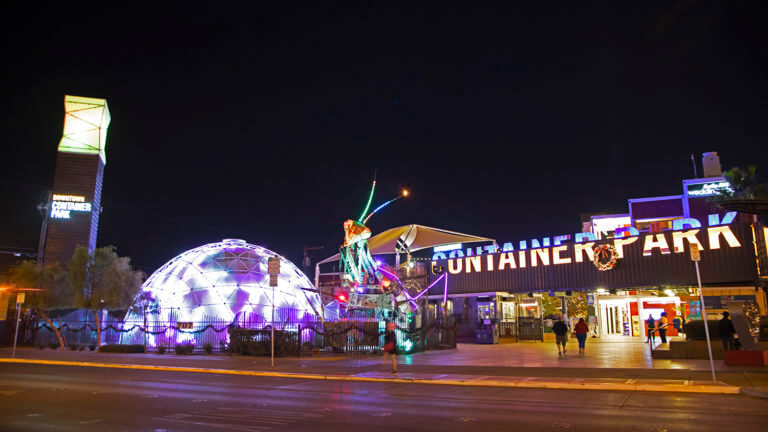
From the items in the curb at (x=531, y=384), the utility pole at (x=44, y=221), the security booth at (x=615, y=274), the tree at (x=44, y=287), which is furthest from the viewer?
the utility pole at (x=44, y=221)

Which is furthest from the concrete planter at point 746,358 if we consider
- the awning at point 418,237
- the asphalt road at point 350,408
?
the awning at point 418,237

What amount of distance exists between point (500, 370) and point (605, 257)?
22014 millimetres

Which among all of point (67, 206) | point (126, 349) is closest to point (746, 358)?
point (126, 349)

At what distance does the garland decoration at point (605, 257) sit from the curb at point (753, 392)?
24412 millimetres

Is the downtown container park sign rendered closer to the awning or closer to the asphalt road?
the awning

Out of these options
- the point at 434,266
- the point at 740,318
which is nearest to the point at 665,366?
the point at 740,318

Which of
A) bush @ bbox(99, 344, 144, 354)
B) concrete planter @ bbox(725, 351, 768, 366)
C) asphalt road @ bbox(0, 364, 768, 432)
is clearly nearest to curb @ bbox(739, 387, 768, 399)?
asphalt road @ bbox(0, 364, 768, 432)

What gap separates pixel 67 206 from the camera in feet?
137

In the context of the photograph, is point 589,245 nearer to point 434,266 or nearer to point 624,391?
point 434,266

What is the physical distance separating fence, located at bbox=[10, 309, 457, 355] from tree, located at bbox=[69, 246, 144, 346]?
1383 millimetres

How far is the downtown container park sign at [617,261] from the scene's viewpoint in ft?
98.3

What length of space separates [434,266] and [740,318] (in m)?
29.4

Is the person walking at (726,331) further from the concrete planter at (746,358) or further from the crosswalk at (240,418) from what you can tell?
the crosswalk at (240,418)

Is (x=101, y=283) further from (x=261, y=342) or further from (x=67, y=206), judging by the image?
(x=67, y=206)
